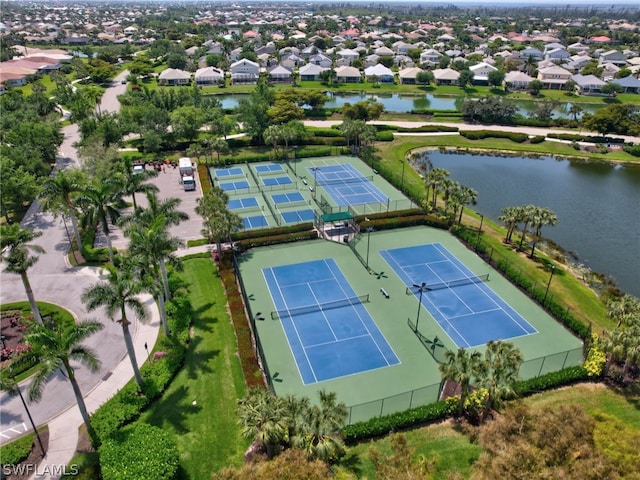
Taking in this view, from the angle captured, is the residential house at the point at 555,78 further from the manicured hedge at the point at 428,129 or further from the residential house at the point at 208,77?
the residential house at the point at 208,77

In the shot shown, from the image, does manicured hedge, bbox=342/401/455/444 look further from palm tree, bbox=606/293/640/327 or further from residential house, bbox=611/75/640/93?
residential house, bbox=611/75/640/93

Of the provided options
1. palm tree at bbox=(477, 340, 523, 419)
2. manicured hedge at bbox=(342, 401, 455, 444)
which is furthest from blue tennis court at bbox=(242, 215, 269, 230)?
palm tree at bbox=(477, 340, 523, 419)

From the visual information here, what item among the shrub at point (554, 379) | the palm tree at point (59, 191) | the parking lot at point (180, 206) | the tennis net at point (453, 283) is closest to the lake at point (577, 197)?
the tennis net at point (453, 283)

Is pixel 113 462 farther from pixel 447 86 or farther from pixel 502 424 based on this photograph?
pixel 447 86

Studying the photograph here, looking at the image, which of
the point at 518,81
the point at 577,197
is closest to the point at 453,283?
the point at 577,197

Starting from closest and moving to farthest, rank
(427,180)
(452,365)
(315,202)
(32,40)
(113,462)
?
(113,462), (452,365), (427,180), (315,202), (32,40)

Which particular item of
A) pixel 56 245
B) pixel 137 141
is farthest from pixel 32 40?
pixel 56 245
